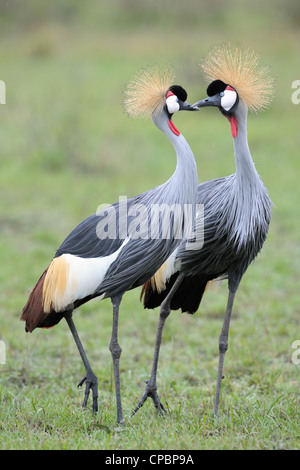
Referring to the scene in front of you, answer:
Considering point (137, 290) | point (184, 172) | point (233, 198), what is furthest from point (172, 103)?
point (137, 290)

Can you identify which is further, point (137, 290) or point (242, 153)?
point (137, 290)

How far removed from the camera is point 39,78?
1379 cm

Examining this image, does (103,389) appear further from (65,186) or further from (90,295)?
(65,186)

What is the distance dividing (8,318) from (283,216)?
3457mm

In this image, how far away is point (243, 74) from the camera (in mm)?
→ 3145

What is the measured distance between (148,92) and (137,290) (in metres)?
3.09

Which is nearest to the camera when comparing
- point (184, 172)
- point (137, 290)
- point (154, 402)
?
point (184, 172)

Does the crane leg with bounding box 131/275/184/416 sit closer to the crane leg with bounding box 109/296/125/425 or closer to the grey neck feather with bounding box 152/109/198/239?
the crane leg with bounding box 109/296/125/425

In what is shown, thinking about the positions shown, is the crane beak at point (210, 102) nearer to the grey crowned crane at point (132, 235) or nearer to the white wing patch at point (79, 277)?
the grey crowned crane at point (132, 235)

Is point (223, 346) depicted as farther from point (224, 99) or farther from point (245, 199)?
point (224, 99)

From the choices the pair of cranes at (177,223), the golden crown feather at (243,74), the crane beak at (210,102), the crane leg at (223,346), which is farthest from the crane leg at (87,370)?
the golden crown feather at (243,74)

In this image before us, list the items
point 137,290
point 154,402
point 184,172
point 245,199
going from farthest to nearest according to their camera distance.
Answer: point 137,290 → point 154,402 → point 245,199 → point 184,172

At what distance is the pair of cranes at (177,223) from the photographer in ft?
10.1
